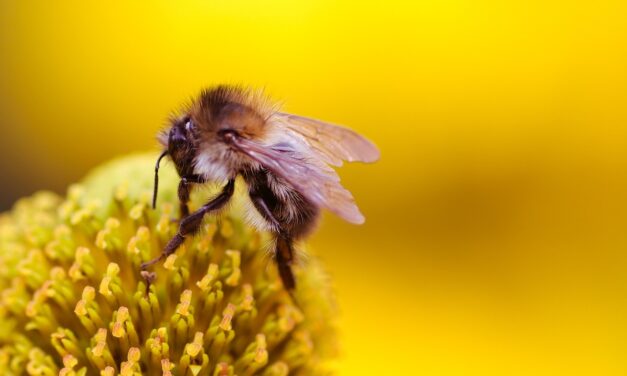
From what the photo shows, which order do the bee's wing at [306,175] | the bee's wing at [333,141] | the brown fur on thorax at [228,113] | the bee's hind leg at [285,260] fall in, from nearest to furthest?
the bee's wing at [306,175] → the brown fur on thorax at [228,113] → the bee's hind leg at [285,260] → the bee's wing at [333,141]

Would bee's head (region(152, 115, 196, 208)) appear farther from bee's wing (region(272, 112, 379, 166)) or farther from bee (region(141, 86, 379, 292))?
bee's wing (region(272, 112, 379, 166))

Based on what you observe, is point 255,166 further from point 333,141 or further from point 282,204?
point 333,141

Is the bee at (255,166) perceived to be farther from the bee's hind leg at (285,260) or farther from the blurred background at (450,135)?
the blurred background at (450,135)

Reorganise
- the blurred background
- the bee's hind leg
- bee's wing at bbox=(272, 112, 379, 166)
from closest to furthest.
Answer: the bee's hind leg < bee's wing at bbox=(272, 112, 379, 166) < the blurred background

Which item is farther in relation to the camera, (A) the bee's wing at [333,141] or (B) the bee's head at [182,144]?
(A) the bee's wing at [333,141]

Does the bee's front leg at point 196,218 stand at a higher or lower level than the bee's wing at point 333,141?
lower

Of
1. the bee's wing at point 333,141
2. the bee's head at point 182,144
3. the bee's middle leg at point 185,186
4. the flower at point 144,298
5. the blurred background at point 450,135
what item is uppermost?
the blurred background at point 450,135

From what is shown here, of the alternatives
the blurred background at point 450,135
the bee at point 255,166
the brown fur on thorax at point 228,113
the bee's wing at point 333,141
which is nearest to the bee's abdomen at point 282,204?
the bee at point 255,166

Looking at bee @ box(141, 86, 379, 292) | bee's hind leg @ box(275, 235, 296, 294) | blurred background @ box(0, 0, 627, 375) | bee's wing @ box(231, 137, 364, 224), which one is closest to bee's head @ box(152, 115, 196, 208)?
bee @ box(141, 86, 379, 292)
